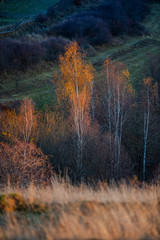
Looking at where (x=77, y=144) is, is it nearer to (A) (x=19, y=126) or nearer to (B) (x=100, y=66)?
(A) (x=19, y=126)

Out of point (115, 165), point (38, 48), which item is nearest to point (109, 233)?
point (115, 165)

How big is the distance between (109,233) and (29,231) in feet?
6.18

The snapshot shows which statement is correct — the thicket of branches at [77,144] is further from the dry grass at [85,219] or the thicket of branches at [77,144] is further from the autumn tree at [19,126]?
the dry grass at [85,219]

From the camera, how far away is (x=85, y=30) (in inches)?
1882

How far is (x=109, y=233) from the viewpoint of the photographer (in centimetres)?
426

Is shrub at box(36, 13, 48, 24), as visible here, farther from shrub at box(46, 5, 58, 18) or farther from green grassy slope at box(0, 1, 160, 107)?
green grassy slope at box(0, 1, 160, 107)

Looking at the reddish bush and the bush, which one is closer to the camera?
the reddish bush

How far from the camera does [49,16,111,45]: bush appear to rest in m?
45.4

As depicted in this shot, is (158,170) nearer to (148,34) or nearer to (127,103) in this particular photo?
(127,103)

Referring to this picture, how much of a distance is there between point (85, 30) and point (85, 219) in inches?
1952

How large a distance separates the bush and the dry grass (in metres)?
43.2

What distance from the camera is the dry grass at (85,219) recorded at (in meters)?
4.30

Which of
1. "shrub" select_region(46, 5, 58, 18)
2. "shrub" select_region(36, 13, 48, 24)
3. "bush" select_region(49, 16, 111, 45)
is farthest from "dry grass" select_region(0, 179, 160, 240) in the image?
"shrub" select_region(46, 5, 58, 18)

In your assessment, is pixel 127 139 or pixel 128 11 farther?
pixel 128 11
